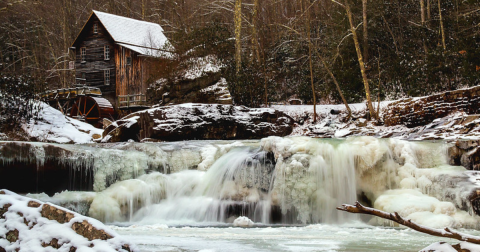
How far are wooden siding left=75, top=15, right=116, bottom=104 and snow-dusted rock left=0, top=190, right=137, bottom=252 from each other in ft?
94.6

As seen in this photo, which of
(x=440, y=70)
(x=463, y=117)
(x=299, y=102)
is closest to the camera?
(x=463, y=117)

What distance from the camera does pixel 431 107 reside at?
15.2 m

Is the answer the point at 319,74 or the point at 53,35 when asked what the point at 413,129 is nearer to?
the point at 319,74

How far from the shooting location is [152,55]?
2941cm

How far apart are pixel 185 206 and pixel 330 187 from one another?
10.9 feet

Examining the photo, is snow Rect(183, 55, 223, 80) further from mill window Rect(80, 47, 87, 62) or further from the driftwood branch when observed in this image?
the driftwood branch

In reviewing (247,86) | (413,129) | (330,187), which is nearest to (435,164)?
(330,187)

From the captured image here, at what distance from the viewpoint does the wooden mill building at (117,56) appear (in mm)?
30156

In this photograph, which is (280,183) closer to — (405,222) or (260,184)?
(260,184)

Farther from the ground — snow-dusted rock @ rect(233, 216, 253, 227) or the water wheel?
the water wheel

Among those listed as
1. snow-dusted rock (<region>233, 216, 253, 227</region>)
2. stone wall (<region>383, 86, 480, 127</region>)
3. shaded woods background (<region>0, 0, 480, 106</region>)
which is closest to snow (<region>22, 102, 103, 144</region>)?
shaded woods background (<region>0, 0, 480, 106</region>)

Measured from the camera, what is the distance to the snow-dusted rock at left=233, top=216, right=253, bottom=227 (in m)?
8.84

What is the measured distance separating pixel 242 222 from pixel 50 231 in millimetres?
5909

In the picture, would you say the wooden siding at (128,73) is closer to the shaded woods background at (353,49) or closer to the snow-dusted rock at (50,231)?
the shaded woods background at (353,49)
